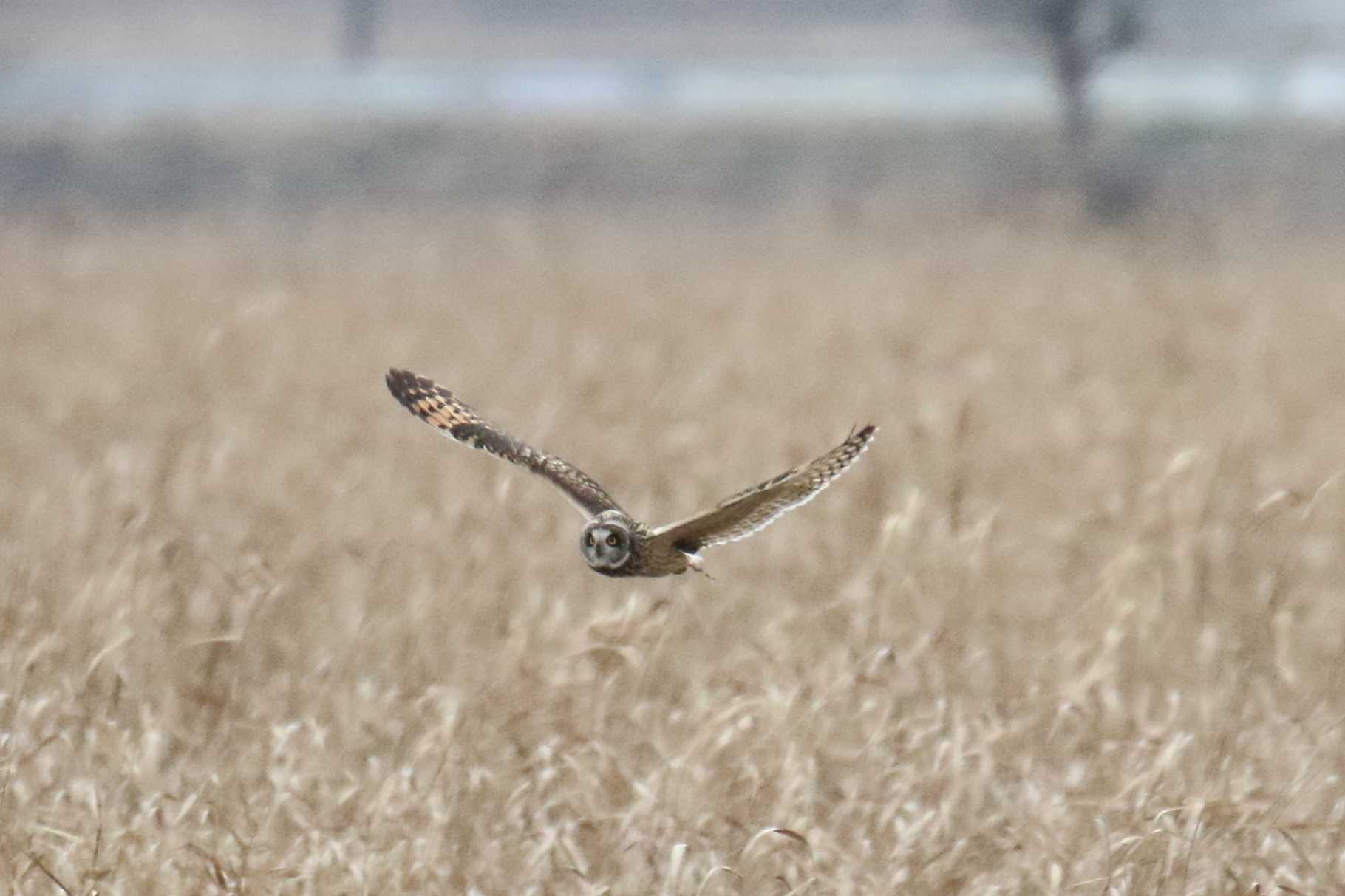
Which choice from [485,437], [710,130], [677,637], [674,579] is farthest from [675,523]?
[710,130]

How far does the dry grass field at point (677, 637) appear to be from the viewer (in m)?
4.30

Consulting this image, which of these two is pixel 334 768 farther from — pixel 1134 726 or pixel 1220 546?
pixel 1220 546

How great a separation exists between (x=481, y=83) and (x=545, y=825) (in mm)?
29803

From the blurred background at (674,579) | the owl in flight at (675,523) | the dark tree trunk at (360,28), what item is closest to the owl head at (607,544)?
the owl in flight at (675,523)

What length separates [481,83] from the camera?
3341 centimetres

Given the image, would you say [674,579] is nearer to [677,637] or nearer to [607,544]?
[677,637]

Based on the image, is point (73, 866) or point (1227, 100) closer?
point (73, 866)

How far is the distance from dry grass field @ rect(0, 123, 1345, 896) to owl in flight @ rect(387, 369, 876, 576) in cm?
94

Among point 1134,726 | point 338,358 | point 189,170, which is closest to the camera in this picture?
point 1134,726

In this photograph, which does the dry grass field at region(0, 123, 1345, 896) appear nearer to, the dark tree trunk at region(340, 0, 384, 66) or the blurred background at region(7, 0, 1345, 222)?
the blurred background at region(7, 0, 1345, 222)

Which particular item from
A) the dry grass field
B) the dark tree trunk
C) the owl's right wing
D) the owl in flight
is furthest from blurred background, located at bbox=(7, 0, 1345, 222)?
the owl in flight

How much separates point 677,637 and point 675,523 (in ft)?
9.60

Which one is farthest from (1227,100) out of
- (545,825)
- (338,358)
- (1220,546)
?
(545,825)

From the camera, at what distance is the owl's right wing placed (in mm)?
3244
